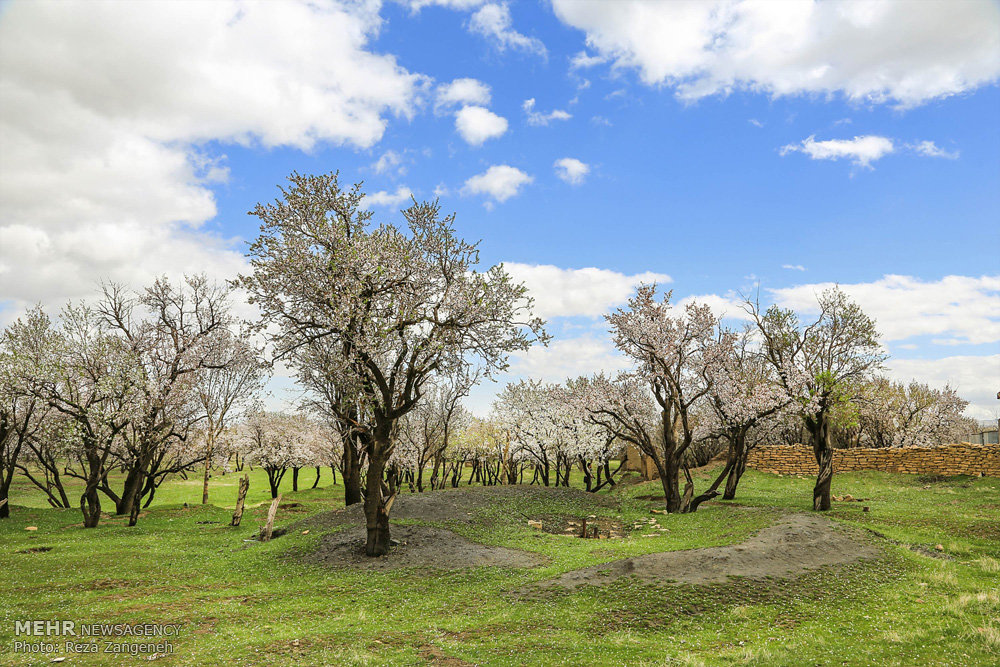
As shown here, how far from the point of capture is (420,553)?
20.2m

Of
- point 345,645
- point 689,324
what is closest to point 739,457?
point 689,324

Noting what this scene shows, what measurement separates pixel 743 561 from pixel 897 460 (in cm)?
3491

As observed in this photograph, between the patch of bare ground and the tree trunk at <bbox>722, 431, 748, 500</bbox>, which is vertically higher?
the tree trunk at <bbox>722, 431, 748, 500</bbox>

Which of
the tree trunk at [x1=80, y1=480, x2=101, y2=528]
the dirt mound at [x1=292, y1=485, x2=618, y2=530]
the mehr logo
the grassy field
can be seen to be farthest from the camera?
the tree trunk at [x1=80, y1=480, x2=101, y2=528]

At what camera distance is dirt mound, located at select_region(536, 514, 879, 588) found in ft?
50.3

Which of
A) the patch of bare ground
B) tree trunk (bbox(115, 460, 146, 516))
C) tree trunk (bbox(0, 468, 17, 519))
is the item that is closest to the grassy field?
the patch of bare ground

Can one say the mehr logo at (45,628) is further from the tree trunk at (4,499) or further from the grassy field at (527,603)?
the tree trunk at (4,499)

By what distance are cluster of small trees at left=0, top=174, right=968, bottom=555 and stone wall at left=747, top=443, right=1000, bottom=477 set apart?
6.25m

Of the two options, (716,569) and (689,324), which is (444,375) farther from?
(689,324)

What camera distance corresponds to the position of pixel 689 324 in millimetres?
30453

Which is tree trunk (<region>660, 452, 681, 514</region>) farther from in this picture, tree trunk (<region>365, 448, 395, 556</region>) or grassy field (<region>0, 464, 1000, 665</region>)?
tree trunk (<region>365, 448, 395, 556</region>)

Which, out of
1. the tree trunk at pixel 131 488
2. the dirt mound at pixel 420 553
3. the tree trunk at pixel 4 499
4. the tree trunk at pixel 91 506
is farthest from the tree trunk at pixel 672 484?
the tree trunk at pixel 4 499

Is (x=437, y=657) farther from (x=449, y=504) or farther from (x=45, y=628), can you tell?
(x=449, y=504)

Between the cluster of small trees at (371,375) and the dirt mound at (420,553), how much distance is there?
91 cm
